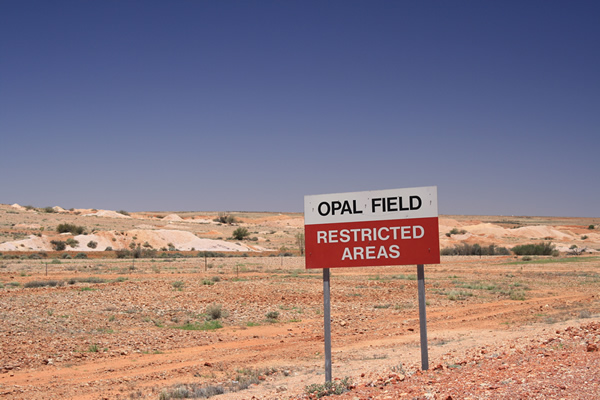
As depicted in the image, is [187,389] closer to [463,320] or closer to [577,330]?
[577,330]

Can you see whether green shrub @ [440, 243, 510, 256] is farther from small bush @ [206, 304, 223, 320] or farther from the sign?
the sign

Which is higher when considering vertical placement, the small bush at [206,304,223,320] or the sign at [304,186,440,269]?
the sign at [304,186,440,269]

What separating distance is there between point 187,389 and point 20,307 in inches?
469

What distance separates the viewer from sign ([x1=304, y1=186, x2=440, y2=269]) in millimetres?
8031

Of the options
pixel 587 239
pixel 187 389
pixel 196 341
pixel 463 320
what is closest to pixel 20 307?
pixel 196 341

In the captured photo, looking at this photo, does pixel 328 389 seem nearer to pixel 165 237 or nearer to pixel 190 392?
pixel 190 392

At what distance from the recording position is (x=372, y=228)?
823cm

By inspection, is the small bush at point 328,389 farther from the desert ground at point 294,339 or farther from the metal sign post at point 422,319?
the metal sign post at point 422,319

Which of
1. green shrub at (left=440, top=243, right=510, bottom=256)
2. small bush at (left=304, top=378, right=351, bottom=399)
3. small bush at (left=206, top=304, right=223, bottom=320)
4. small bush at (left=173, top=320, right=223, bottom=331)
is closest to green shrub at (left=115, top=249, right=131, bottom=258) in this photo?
green shrub at (left=440, top=243, right=510, bottom=256)

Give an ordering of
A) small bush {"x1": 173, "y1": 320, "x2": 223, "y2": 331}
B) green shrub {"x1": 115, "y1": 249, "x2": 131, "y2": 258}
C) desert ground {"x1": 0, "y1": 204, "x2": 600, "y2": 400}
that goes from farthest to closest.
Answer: green shrub {"x1": 115, "y1": 249, "x2": 131, "y2": 258}
small bush {"x1": 173, "y1": 320, "x2": 223, "y2": 331}
desert ground {"x1": 0, "y1": 204, "x2": 600, "y2": 400}

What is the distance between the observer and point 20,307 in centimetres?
1852

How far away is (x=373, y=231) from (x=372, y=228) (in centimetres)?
5

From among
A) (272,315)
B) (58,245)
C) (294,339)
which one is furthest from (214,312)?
(58,245)

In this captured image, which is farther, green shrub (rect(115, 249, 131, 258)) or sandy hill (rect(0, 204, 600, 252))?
sandy hill (rect(0, 204, 600, 252))
